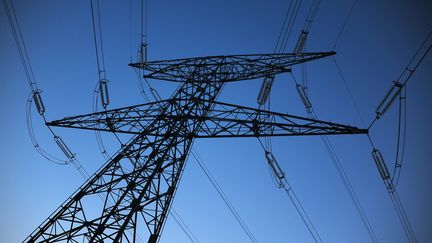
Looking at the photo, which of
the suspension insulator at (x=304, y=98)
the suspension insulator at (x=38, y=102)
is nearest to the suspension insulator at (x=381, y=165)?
the suspension insulator at (x=304, y=98)

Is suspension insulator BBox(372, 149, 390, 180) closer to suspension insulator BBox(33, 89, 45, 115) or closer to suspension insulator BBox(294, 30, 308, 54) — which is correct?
suspension insulator BBox(294, 30, 308, 54)

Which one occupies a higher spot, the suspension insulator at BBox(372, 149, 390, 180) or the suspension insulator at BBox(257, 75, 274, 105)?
the suspension insulator at BBox(257, 75, 274, 105)

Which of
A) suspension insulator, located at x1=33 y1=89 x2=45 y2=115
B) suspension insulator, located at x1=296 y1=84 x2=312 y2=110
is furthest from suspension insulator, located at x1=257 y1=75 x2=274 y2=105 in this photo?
suspension insulator, located at x1=33 y1=89 x2=45 y2=115

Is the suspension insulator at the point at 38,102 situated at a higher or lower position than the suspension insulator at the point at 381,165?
higher

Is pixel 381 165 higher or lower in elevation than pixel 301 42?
lower

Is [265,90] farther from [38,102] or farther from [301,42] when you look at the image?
[38,102]

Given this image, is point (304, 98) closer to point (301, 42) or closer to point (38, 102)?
point (301, 42)

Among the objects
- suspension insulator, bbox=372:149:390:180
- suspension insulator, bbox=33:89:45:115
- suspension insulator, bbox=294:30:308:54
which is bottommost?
suspension insulator, bbox=372:149:390:180

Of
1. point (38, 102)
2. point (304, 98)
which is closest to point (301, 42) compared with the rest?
point (304, 98)

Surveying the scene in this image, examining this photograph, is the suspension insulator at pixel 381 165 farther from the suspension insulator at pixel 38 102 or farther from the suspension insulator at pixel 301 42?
the suspension insulator at pixel 38 102

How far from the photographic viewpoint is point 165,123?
34.2ft

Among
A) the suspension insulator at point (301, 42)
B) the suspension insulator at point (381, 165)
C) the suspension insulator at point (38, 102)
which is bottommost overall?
the suspension insulator at point (381, 165)

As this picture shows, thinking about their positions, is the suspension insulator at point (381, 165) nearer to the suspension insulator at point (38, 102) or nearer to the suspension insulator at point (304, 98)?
the suspension insulator at point (304, 98)

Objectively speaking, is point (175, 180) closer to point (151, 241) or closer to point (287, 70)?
point (151, 241)
